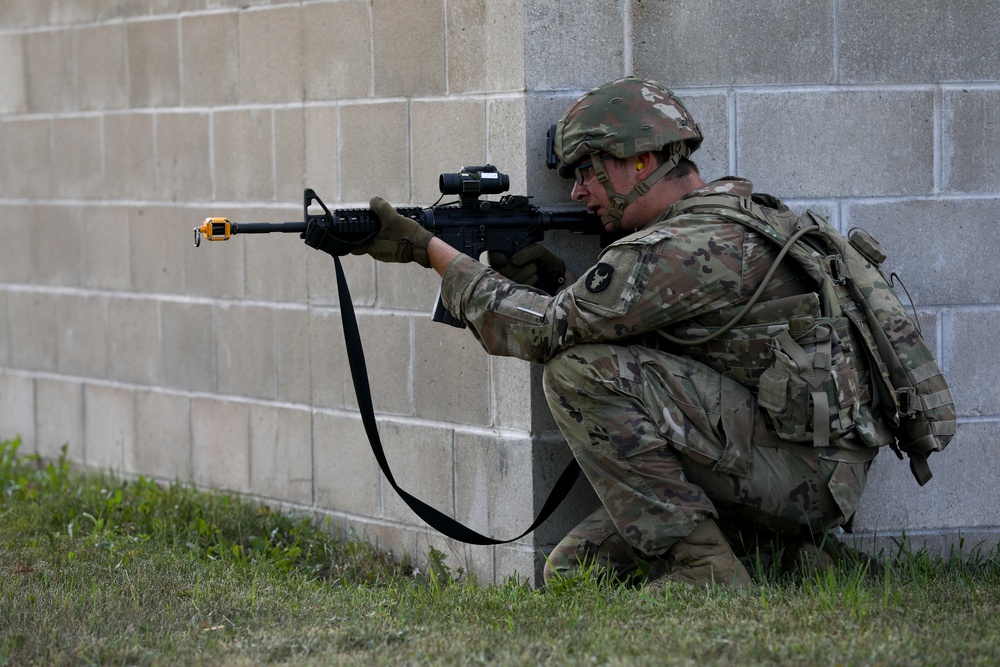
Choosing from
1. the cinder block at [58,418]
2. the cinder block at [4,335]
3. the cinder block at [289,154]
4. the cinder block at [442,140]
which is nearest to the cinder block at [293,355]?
the cinder block at [289,154]

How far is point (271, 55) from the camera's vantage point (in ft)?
17.4

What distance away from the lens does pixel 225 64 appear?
5.53 metres

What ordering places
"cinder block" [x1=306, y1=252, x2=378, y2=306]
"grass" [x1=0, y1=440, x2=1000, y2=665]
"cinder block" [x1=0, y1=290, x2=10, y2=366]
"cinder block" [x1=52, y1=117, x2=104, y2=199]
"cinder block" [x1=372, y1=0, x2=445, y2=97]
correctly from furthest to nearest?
"cinder block" [x1=0, y1=290, x2=10, y2=366] < "cinder block" [x1=52, y1=117, x2=104, y2=199] < "cinder block" [x1=306, y1=252, x2=378, y2=306] < "cinder block" [x1=372, y1=0, x2=445, y2=97] < "grass" [x1=0, y1=440, x2=1000, y2=665]

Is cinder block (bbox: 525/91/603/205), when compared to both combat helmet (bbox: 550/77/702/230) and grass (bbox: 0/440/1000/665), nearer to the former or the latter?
combat helmet (bbox: 550/77/702/230)

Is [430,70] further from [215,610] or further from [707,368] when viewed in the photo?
[215,610]

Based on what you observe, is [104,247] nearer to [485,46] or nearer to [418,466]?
[418,466]

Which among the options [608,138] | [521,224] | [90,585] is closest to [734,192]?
[608,138]

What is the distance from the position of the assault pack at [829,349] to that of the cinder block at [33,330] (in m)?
3.81

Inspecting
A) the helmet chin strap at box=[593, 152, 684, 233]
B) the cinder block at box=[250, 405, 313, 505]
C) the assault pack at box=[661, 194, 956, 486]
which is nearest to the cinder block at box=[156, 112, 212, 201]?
the cinder block at box=[250, 405, 313, 505]

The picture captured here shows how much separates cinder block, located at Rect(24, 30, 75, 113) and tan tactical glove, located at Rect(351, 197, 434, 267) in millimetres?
3033

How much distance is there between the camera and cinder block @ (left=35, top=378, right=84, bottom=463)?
646cm

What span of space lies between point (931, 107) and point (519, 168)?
1431mm

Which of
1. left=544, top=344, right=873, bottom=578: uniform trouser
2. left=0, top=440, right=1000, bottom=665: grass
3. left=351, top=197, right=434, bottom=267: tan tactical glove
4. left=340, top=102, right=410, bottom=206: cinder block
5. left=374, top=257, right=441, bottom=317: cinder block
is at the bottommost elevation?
left=0, top=440, right=1000, bottom=665: grass

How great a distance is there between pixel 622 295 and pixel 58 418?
3801mm
